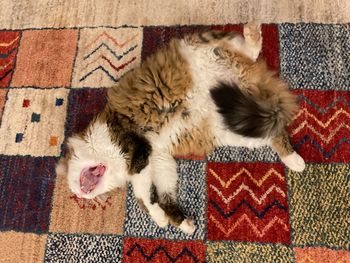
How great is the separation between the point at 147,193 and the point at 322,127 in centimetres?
70

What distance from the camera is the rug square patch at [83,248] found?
54.4 inches

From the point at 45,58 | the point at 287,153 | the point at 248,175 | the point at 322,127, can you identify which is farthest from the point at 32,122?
the point at 322,127

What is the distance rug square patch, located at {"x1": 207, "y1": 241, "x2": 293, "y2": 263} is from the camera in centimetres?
131

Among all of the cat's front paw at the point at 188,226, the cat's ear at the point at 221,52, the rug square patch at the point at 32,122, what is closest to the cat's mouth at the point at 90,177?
the rug square patch at the point at 32,122

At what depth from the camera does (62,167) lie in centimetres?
141

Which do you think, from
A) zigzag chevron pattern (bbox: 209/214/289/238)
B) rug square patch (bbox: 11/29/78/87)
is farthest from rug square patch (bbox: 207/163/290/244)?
rug square patch (bbox: 11/29/78/87)

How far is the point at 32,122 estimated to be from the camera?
5.11 feet

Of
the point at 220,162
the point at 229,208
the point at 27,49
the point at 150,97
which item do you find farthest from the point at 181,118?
the point at 27,49

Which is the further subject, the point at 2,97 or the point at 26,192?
the point at 2,97

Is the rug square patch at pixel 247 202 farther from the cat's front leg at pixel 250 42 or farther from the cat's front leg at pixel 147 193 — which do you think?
the cat's front leg at pixel 250 42

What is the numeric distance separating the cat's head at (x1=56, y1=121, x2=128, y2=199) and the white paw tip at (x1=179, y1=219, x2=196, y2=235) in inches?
10.4

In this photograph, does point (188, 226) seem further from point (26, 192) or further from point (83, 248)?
point (26, 192)

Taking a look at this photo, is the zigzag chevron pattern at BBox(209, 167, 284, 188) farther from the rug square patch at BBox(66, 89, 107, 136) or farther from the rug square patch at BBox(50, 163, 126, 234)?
the rug square patch at BBox(66, 89, 107, 136)

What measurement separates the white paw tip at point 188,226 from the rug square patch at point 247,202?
0.06m
